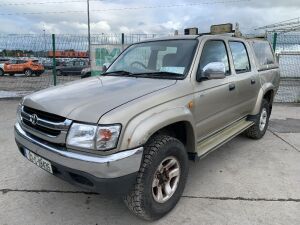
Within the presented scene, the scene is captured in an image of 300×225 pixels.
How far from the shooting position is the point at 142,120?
2.83 metres

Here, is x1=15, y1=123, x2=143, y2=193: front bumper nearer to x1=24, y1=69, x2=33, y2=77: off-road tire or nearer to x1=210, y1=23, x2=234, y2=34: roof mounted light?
x1=210, y1=23, x2=234, y2=34: roof mounted light

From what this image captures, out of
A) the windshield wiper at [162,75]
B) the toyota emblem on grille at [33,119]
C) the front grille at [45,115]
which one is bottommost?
the toyota emblem on grille at [33,119]

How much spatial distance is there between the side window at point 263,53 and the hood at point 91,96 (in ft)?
9.37

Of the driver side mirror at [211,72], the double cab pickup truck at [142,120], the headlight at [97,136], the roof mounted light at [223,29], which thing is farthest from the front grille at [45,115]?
the roof mounted light at [223,29]

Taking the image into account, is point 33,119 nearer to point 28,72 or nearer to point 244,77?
point 244,77

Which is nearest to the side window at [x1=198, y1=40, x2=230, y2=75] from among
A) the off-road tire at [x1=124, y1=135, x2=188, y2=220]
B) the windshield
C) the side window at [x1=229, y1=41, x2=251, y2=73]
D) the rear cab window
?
the windshield

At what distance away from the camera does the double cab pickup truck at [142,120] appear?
2689 millimetres

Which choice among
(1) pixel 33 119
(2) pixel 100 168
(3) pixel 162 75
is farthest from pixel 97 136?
(3) pixel 162 75

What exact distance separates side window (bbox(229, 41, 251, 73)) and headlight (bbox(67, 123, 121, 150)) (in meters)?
2.71

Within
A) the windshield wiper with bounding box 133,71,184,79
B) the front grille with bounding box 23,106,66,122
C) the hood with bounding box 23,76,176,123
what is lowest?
the front grille with bounding box 23,106,66,122

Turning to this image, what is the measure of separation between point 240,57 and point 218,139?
1568 millimetres

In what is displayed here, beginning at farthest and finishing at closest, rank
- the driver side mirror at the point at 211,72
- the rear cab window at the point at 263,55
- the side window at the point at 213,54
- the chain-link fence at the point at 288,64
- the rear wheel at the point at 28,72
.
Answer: the rear wheel at the point at 28,72 < the chain-link fence at the point at 288,64 < the rear cab window at the point at 263,55 < the side window at the point at 213,54 < the driver side mirror at the point at 211,72

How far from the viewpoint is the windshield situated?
12.4 feet

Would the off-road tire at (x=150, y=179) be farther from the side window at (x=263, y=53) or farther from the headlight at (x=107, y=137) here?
the side window at (x=263, y=53)
